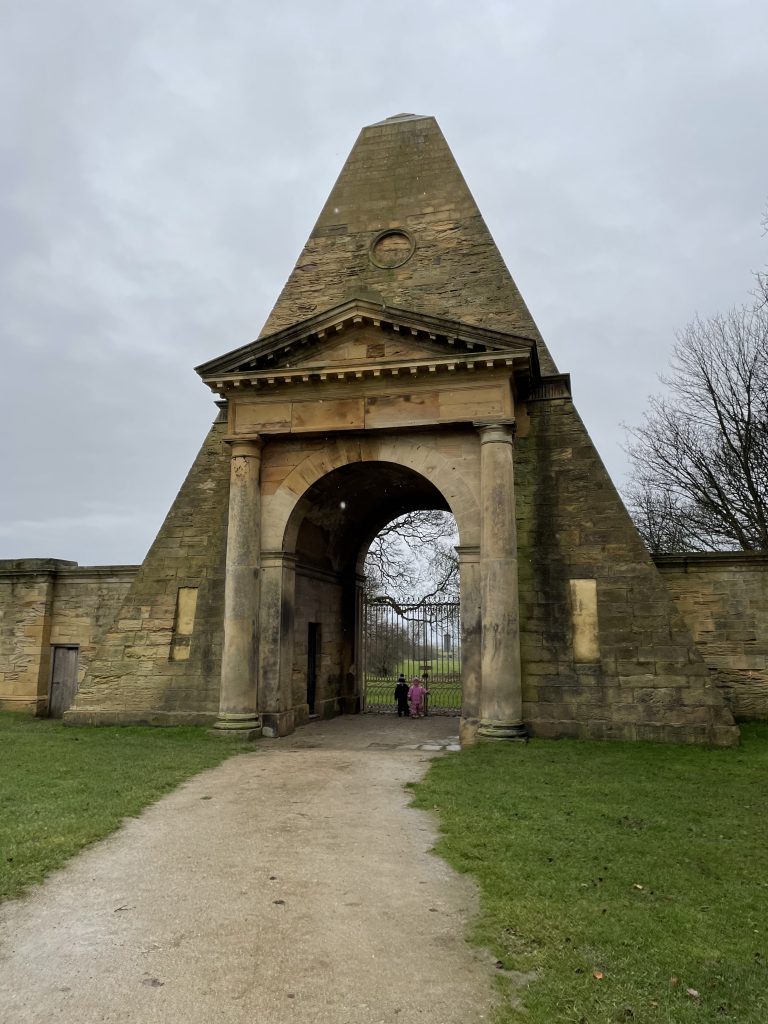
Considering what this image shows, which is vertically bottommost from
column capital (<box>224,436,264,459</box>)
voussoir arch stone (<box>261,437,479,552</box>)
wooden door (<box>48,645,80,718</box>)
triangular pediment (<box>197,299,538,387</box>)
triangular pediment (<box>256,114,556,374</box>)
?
wooden door (<box>48,645,80,718</box>)

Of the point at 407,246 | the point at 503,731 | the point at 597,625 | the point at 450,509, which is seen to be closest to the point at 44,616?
the point at 450,509

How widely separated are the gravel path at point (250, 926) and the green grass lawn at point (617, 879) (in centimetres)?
36

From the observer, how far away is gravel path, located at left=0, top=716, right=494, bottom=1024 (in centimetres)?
367

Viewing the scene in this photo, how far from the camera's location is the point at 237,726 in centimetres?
1216

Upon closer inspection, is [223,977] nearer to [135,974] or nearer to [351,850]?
[135,974]

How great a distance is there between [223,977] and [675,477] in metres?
21.7

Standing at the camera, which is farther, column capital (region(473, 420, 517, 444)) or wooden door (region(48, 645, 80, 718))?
wooden door (region(48, 645, 80, 718))

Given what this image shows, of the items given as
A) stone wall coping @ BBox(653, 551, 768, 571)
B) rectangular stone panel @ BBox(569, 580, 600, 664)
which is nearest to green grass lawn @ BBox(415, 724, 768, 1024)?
rectangular stone panel @ BBox(569, 580, 600, 664)

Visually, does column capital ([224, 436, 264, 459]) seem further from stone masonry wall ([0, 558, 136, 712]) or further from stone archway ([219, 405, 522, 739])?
stone masonry wall ([0, 558, 136, 712])

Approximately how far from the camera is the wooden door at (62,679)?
16734mm

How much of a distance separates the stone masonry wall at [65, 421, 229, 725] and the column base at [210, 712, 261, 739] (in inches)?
37.7

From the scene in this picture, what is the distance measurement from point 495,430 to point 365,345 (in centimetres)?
300

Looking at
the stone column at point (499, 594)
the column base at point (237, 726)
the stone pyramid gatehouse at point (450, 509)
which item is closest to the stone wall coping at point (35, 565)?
the stone pyramid gatehouse at point (450, 509)

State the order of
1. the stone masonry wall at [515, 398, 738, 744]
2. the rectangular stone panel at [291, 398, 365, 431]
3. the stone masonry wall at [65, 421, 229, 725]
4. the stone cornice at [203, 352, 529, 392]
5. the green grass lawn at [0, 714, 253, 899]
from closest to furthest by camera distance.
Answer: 1. the green grass lawn at [0, 714, 253, 899]
2. the stone masonry wall at [515, 398, 738, 744]
3. the stone cornice at [203, 352, 529, 392]
4. the rectangular stone panel at [291, 398, 365, 431]
5. the stone masonry wall at [65, 421, 229, 725]
